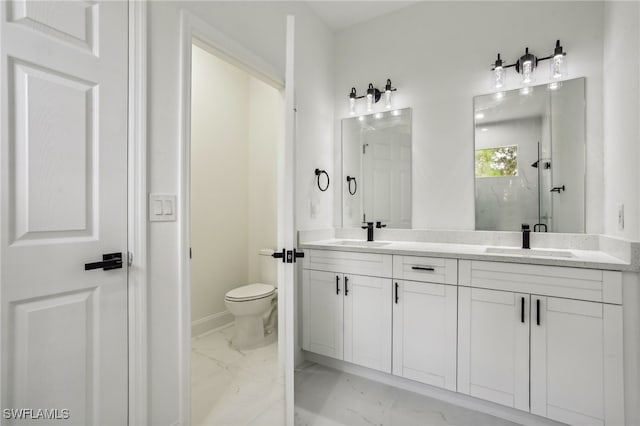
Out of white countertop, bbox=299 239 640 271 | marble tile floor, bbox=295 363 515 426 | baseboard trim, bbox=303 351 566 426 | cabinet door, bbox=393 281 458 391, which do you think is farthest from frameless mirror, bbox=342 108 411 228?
marble tile floor, bbox=295 363 515 426

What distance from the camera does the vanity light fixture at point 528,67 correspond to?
1.93 meters

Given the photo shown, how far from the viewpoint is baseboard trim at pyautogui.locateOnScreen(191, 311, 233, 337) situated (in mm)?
2746

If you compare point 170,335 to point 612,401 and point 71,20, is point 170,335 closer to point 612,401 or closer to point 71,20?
point 71,20

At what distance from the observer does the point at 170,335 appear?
145 cm

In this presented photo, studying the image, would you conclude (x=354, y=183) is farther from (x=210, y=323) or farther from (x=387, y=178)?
(x=210, y=323)

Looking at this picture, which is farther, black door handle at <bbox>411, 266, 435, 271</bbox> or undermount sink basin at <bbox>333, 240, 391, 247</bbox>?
undermount sink basin at <bbox>333, 240, 391, 247</bbox>

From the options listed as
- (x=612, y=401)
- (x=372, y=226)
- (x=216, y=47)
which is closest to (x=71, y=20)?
(x=216, y=47)

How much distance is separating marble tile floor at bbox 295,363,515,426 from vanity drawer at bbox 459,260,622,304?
737 mm

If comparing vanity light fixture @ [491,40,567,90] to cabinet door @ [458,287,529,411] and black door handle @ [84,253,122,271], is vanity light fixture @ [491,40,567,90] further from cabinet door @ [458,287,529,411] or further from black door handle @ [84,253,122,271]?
black door handle @ [84,253,122,271]

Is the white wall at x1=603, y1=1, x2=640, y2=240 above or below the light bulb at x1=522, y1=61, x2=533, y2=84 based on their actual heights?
below

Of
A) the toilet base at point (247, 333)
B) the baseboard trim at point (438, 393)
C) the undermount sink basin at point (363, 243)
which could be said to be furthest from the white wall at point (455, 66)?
the toilet base at point (247, 333)

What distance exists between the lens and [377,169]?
8.74 ft

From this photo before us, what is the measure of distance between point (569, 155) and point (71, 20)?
2.67 meters

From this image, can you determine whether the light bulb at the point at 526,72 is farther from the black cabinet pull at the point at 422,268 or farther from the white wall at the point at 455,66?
the black cabinet pull at the point at 422,268
